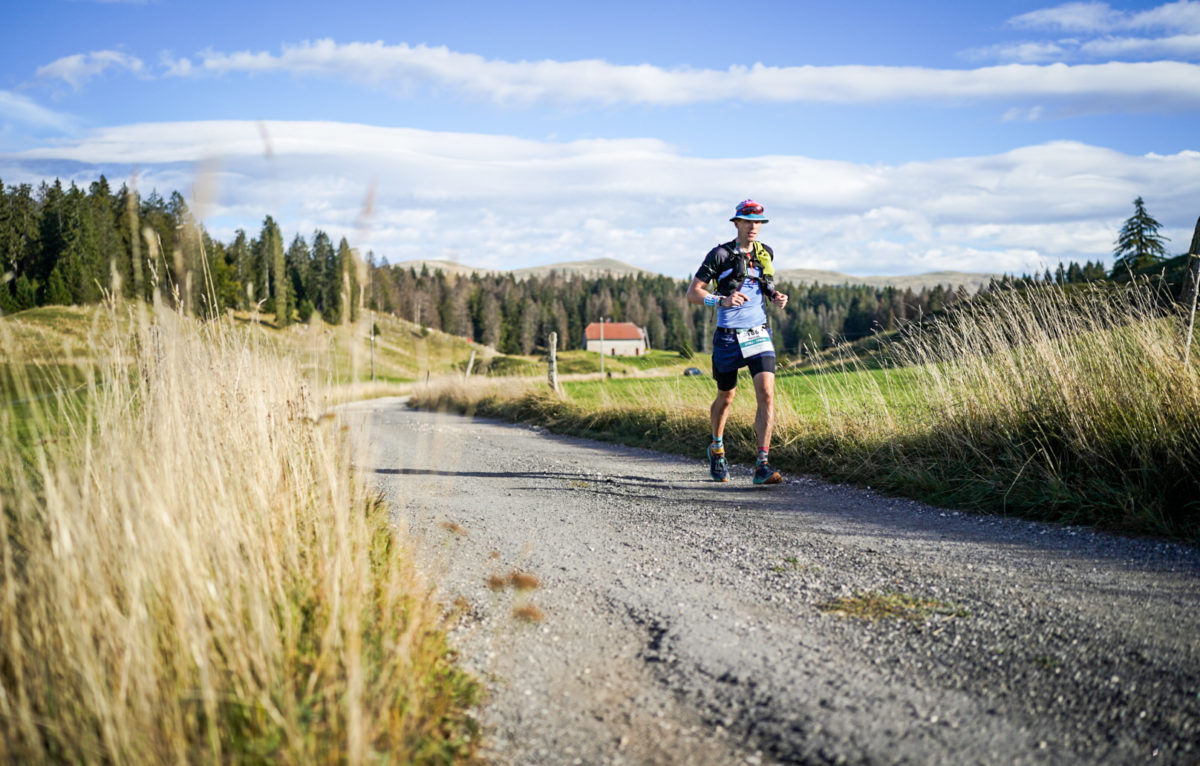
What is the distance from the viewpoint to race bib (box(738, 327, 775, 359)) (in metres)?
7.11

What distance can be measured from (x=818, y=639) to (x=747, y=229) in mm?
4735

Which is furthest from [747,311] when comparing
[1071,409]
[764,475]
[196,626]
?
[196,626]

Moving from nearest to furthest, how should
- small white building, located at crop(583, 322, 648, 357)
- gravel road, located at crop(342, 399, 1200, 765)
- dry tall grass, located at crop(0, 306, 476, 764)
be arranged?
dry tall grass, located at crop(0, 306, 476, 764) < gravel road, located at crop(342, 399, 1200, 765) < small white building, located at crop(583, 322, 648, 357)

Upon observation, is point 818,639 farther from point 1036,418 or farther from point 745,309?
point 745,309

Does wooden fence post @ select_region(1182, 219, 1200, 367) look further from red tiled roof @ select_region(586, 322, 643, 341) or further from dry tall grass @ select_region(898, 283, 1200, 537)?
red tiled roof @ select_region(586, 322, 643, 341)

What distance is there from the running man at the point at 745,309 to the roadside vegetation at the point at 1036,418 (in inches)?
39.7

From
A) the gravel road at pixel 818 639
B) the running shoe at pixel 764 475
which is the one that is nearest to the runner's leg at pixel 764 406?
the running shoe at pixel 764 475

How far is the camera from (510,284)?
526 feet

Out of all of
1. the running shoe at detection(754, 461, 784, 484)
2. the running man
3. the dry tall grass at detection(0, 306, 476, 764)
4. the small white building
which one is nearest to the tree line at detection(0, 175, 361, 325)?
the dry tall grass at detection(0, 306, 476, 764)

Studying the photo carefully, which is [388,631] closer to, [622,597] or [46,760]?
[46,760]

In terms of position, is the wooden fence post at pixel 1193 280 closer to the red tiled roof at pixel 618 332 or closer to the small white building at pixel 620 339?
the small white building at pixel 620 339

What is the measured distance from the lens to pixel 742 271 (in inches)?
282

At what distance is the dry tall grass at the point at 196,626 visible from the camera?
6.70 ft

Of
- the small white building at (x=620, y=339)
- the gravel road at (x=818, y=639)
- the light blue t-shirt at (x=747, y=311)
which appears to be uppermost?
the small white building at (x=620, y=339)
